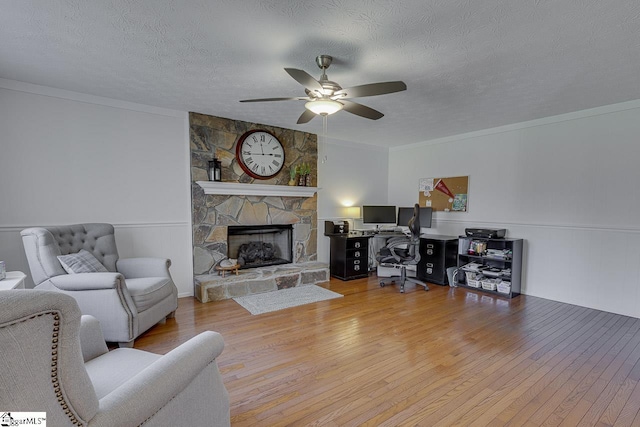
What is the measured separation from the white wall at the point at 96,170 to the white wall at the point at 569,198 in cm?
419

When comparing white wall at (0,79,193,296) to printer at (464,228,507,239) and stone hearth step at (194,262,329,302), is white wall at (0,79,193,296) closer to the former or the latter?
stone hearth step at (194,262,329,302)

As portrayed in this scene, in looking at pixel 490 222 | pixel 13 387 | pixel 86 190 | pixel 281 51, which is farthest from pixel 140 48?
pixel 490 222

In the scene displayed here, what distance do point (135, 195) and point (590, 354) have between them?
4693mm

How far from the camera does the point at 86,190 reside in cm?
335

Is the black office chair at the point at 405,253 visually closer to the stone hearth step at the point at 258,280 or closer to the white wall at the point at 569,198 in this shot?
the stone hearth step at the point at 258,280

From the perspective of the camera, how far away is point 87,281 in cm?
244

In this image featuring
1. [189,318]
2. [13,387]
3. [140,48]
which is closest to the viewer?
[13,387]

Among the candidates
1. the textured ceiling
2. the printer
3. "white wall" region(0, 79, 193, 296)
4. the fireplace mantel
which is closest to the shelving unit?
the printer

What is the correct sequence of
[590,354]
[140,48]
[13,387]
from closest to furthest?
[13,387] < [140,48] < [590,354]

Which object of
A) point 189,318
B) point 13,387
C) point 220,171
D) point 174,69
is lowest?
point 189,318

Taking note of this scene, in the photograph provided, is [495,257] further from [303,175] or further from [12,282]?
[12,282]

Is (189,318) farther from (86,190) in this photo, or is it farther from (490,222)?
(490,222)

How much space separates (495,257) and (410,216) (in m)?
1.47

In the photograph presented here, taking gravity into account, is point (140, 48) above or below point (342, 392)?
above
